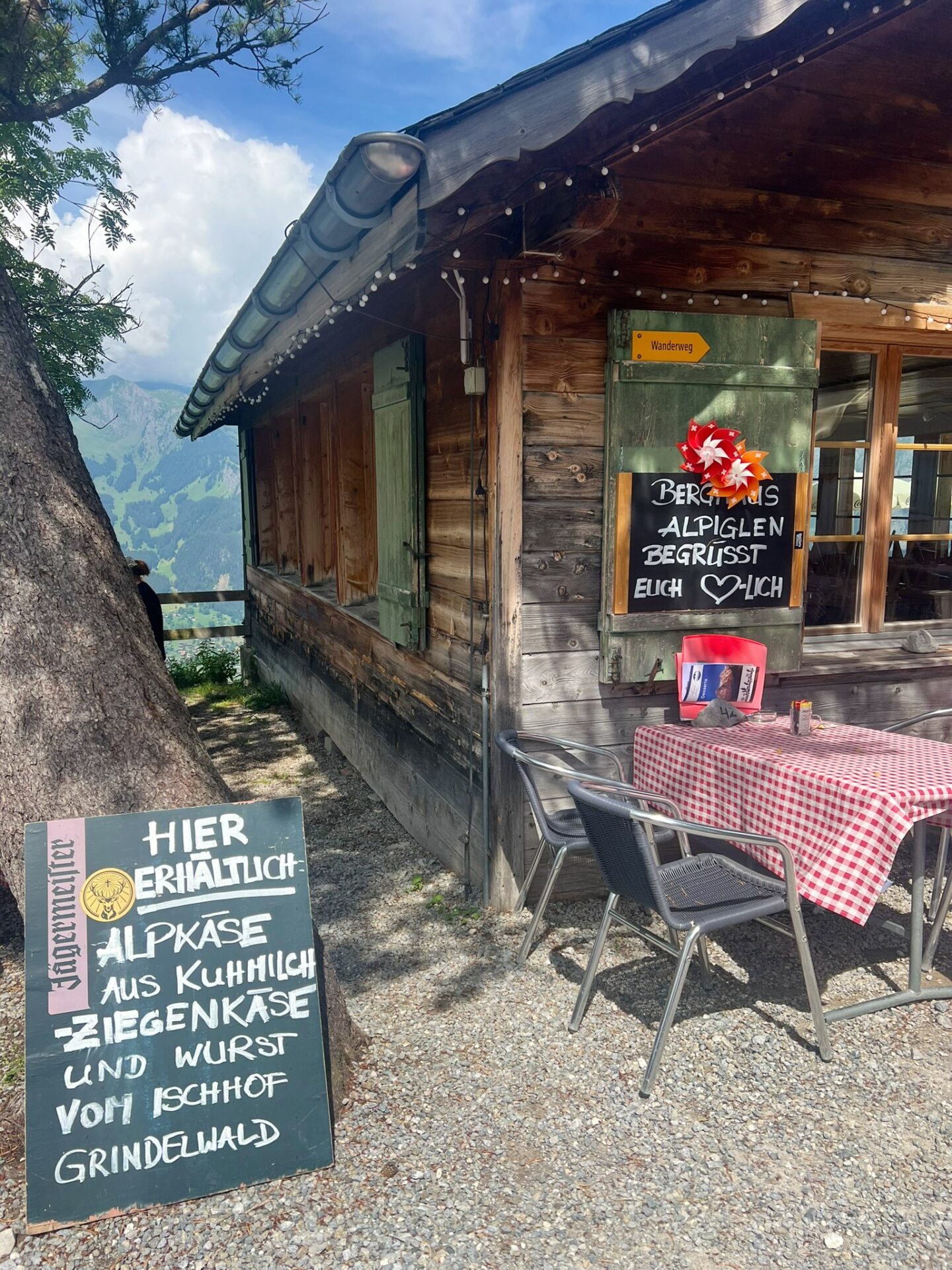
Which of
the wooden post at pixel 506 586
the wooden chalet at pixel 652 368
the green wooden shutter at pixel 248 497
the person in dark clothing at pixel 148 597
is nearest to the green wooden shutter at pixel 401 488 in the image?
the wooden chalet at pixel 652 368

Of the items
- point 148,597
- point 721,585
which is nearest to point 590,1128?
point 721,585

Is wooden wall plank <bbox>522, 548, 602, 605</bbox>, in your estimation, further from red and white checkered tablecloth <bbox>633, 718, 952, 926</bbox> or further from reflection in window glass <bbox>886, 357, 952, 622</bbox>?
reflection in window glass <bbox>886, 357, 952, 622</bbox>

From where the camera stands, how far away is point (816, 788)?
3.01 metres

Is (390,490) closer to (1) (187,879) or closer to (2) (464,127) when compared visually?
(2) (464,127)

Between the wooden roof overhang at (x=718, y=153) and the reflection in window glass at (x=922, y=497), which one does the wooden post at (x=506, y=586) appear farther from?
the reflection in window glass at (x=922, y=497)

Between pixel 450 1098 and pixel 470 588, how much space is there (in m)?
2.08

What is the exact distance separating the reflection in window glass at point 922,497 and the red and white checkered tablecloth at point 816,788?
52.9 inches

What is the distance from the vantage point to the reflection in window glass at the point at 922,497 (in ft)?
14.9

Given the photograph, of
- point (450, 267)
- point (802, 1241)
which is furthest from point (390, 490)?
point (802, 1241)

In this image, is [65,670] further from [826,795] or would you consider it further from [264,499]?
[264,499]

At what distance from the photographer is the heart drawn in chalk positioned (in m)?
3.91

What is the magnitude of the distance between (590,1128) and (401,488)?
10.4 ft

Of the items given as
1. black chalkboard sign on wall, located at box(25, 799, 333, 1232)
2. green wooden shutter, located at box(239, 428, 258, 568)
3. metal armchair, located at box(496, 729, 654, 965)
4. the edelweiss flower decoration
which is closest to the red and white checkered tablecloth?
metal armchair, located at box(496, 729, 654, 965)

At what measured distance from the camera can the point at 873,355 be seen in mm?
4324
